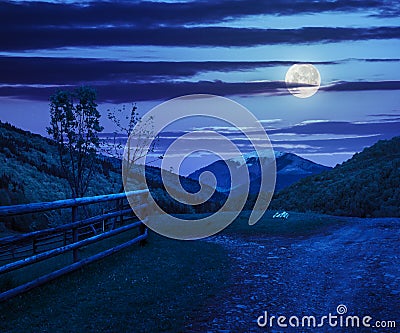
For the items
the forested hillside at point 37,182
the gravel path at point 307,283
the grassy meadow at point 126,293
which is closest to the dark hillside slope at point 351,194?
the forested hillside at point 37,182

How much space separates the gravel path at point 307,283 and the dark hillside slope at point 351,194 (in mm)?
14151

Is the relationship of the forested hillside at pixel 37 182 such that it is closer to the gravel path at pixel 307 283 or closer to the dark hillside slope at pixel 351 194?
the dark hillside slope at pixel 351 194

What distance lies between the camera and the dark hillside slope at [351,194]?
1255 inches

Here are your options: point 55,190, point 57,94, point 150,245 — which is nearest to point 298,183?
point 55,190

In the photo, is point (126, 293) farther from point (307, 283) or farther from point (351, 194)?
point (351, 194)

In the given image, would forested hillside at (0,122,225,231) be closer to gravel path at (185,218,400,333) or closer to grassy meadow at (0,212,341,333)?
grassy meadow at (0,212,341,333)

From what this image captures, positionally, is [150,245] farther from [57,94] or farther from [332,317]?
[57,94]

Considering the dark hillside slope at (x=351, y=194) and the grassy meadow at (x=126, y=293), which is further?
the dark hillside slope at (x=351, y=194)

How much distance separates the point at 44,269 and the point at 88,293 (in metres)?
4.15

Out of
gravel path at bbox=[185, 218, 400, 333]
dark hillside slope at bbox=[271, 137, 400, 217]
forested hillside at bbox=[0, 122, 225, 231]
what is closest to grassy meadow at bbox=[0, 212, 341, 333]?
gravel path at bbox=[185, 218, 400, 333]

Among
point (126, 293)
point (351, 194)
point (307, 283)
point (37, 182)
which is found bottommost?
point (37, 182)

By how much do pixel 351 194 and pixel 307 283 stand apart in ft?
91.1

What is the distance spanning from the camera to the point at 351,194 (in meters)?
37.2

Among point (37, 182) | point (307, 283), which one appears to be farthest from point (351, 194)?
point (37, 182)
